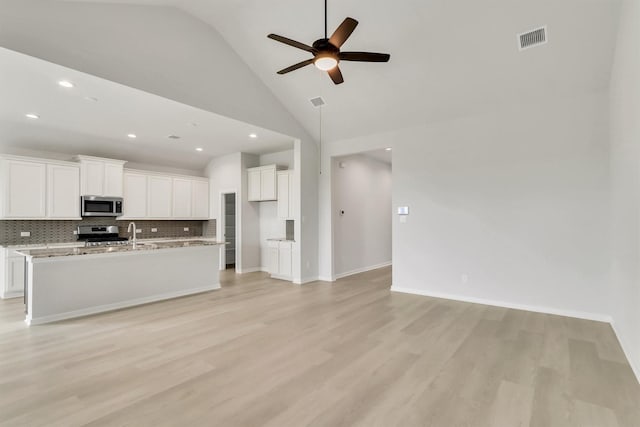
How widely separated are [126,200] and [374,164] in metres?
5.86

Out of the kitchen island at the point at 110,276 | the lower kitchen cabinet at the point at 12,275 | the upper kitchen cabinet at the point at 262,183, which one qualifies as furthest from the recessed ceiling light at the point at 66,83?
the upper kitchen cabinet at the point at 262,183

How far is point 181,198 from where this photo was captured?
7.64 m

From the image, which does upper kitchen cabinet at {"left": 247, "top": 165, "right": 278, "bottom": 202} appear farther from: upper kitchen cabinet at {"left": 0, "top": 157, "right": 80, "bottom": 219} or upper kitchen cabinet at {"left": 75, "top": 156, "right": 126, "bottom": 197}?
upper kitchen cabinet at {"left": 0, "top": 157, "right": 80, "bottom": 219}

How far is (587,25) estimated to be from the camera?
3.31 m

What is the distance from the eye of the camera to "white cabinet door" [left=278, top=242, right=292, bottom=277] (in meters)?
6.50

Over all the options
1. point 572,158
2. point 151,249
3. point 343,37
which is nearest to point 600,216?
point 572,158

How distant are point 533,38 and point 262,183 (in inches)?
213

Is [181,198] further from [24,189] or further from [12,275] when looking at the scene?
[12,275]

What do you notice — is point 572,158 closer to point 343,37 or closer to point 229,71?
point 343,37

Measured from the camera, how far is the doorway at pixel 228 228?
7.88 metres

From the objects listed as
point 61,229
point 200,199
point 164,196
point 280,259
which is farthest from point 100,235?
point 280,259

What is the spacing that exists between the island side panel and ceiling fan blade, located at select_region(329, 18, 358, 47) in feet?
13.3

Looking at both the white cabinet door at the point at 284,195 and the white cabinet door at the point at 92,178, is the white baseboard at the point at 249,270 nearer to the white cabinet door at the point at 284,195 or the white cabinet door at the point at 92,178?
the white cabinet door at the point at 284,195

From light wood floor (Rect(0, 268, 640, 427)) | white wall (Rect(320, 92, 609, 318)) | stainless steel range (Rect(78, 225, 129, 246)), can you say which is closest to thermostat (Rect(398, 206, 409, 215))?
white wall (Rect(320, 92, 609, 318))
